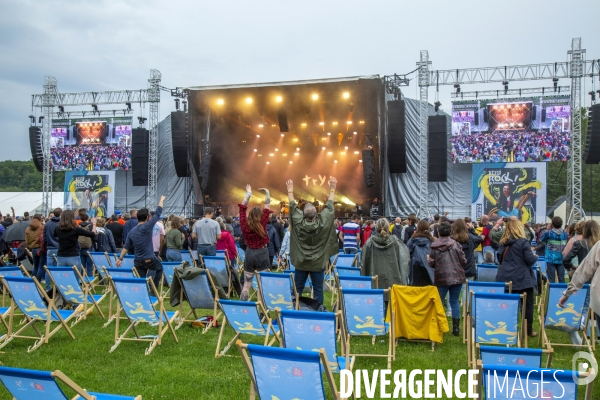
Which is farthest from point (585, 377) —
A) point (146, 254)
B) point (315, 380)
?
point (146, 254)

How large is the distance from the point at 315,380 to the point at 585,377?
1231 millimetres

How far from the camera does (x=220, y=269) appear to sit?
7.35 m

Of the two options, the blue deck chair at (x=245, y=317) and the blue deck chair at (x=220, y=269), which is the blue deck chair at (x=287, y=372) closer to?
the blue deck chair at (x=245, y=317)

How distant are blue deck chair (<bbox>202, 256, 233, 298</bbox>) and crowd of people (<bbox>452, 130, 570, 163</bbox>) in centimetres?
1433

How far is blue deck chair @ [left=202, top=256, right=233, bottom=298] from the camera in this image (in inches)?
285

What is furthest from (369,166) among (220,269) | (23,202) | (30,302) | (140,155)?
(23,202)

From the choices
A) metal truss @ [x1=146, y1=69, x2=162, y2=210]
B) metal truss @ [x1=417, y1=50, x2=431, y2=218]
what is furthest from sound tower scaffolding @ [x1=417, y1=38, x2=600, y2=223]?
metal truss @ [x1=146, y1=69, x2=162, y2=210]

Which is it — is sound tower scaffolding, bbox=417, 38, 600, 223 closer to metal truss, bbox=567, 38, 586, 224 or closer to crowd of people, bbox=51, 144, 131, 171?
metal truss, bbox=567, 38, 586, 224

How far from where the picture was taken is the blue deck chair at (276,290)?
574 cm

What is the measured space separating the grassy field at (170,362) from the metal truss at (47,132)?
19.1 meters

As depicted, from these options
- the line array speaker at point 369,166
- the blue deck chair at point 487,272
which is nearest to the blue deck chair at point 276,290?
the blue deck chair at point 487,272

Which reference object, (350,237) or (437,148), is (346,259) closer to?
(350,237)

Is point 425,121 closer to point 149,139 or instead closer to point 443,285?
point 149,139

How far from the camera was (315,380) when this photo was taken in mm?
2762
